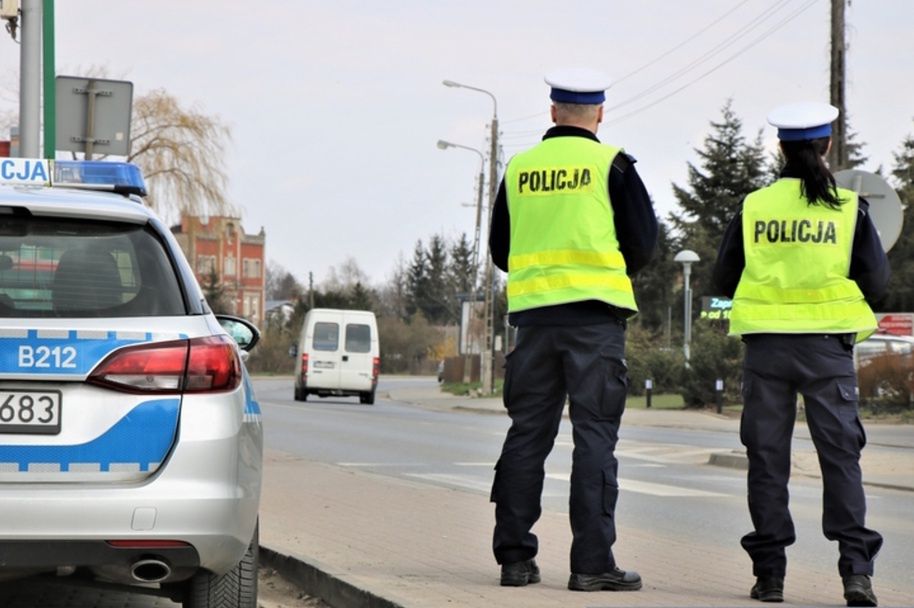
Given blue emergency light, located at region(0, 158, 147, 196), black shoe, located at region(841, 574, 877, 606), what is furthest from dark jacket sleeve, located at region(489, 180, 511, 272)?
black shoe, located at region(841, 574, 877, 606)

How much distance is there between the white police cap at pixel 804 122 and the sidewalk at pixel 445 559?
72.2 inches

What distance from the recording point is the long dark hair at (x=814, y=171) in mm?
6277

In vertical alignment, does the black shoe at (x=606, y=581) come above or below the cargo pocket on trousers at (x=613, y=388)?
below

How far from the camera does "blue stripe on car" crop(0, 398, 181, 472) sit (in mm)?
4898

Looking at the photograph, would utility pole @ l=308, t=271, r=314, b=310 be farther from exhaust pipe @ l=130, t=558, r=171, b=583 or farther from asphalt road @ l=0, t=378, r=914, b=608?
exhaust pipe @ l=130, t=558, r=171, b=583

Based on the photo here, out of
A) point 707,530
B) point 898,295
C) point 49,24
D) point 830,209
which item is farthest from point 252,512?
point 898,295

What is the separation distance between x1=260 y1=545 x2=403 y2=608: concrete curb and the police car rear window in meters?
1.54

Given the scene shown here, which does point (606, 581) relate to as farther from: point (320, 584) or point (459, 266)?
point (459, 266)

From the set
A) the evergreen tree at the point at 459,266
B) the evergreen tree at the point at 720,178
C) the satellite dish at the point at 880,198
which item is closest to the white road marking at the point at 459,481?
the satellite dish at the point at 880,198

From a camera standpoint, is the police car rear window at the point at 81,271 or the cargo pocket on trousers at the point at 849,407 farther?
the cargo pocket on trousers at the point at 849,407

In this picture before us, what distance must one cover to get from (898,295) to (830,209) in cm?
6182

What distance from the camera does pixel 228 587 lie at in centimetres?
564

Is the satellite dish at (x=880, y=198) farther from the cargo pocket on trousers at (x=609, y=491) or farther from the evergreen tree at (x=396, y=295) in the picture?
the evergreen tree at (x=396, y=295)

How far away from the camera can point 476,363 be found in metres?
74.8
